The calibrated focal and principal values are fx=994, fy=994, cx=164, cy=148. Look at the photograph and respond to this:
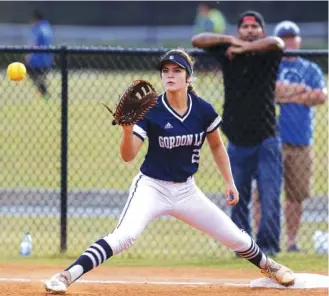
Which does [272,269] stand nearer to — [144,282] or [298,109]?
[144,282]

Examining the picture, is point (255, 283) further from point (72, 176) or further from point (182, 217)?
point (72, 176)

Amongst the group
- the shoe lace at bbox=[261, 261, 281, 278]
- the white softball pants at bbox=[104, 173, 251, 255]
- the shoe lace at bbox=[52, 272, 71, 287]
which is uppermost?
the white softball pants at bbox=[104, 173, 251, 255]

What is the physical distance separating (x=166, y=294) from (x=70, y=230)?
3.77 metres

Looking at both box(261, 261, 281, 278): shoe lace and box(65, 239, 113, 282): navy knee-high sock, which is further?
box(261, 261, 281, 278): shoe lace

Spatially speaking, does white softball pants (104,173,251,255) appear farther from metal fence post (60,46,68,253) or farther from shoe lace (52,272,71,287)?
metal fence post (60,46,68,253)

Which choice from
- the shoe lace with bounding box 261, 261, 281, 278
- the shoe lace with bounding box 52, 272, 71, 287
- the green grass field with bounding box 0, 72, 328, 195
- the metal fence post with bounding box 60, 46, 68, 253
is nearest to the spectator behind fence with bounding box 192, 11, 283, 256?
the metal fence post with bounding box 60, 46, 68, 253

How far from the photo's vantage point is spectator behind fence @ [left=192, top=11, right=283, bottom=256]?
902 centimetres

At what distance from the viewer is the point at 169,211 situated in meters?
6.88

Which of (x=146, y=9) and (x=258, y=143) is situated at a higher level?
(x=146, y=9)

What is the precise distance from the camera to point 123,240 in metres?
6.53

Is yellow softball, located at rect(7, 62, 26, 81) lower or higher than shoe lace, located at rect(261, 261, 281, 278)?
higher

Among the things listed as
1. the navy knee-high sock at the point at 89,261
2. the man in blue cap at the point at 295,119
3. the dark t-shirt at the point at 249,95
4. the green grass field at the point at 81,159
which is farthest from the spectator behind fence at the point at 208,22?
the navy knee-high sock at the point at 89,261

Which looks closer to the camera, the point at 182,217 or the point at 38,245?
the point at 182,217

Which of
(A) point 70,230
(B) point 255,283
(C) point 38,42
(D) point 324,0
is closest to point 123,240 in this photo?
(B) point 255,283
